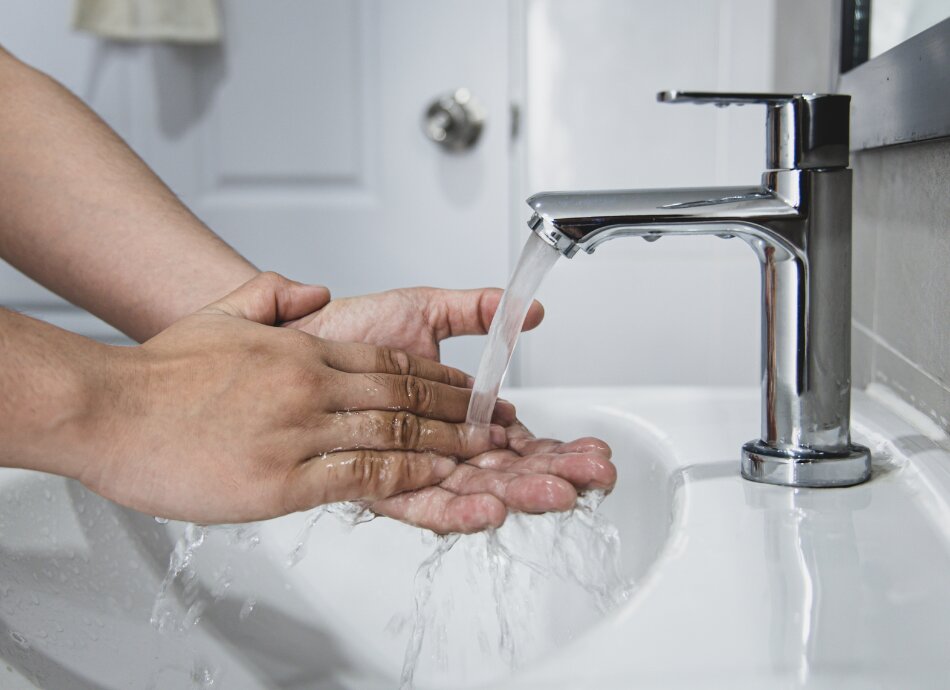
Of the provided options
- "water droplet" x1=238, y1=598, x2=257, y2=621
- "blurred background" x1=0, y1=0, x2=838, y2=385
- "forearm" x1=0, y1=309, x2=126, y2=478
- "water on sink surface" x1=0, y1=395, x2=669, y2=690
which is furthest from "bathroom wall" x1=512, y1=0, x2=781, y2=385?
"forearm" x1=0, y1=309, x2=126, y2=478

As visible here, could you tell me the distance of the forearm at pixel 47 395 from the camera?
0.42 m

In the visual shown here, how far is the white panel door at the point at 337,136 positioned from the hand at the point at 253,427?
0.74 m

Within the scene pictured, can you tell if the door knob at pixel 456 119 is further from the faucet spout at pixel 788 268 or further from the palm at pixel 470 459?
the faucet spout at pixel 788 268

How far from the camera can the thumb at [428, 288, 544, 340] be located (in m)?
0.62

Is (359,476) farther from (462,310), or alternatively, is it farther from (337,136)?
(337,136)

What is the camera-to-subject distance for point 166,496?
1.49ft

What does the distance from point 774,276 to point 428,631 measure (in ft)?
0.96

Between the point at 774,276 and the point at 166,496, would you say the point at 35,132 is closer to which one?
the point at 166,496

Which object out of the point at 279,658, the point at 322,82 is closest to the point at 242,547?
the point at 279,658

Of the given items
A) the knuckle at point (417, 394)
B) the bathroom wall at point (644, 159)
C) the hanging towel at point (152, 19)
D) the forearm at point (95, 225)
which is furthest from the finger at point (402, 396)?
the hanging towel at point (152, 19)

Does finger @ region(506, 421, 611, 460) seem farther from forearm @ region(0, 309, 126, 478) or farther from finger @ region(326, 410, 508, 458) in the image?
forearm @ region(0, 309, 126, 478)

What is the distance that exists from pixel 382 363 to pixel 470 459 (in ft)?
0.25

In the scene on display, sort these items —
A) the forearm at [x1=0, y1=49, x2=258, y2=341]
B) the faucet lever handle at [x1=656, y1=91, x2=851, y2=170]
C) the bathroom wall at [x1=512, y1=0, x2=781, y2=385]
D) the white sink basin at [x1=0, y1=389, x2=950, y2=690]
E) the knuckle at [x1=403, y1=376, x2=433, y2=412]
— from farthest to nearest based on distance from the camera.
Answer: the bathroom wall at [x1=512, y1=0, x2=781, y2=385] → the forearm at [x1=0, y1=49, x2=258, y2=341] → the knuckle at [x1=403, y1=376, x2=433, y2=412] → the faucet lever handle at [x1=656, y1=91, x2=851, y2=170] → the white sink basin at [x1=0, y1=389, x2=950, y2=690]

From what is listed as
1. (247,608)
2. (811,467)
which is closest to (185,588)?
(247,608)
